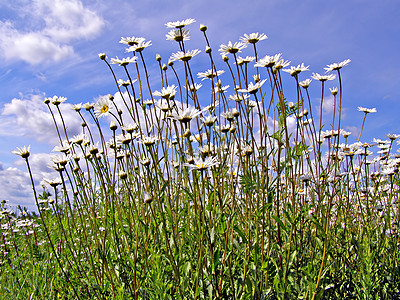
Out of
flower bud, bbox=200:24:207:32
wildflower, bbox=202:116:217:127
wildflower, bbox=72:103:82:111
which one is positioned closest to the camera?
wildflower, bbox=202:116:217:127

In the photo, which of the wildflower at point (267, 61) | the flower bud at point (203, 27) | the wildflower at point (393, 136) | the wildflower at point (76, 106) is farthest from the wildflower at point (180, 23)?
the wildflower at point (393, 136)

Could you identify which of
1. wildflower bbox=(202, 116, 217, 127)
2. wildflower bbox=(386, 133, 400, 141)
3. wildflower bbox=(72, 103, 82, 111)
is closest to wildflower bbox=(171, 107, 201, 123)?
wildflower bbox=(202, 116, 217, 127)

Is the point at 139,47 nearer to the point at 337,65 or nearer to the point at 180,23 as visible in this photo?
the point at 180,23

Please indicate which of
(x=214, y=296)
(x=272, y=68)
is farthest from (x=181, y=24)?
(x=214, y=296)

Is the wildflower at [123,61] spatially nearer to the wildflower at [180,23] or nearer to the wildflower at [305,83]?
the wildflower at [180,23]

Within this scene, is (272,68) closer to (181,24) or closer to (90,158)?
(181,24)

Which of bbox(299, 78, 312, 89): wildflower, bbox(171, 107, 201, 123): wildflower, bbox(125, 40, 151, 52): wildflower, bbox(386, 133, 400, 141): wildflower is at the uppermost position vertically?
bbox(125, 40, 151, 52): wildflower

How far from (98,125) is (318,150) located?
1.50 metres

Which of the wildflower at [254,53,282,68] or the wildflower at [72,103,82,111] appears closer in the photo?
the wildflower at [254,53,282,68]

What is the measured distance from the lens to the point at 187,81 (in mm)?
2010

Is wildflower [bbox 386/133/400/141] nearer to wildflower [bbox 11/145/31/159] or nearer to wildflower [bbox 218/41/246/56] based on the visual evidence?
wildflower [bbox 218/41/246/56]

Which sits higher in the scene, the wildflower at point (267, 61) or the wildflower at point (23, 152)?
the wildflower at point (267, 61)

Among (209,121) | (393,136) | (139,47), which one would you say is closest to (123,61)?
(139,47)

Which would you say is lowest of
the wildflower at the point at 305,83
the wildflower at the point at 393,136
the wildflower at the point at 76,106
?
the wildflower at the point at 393,136
